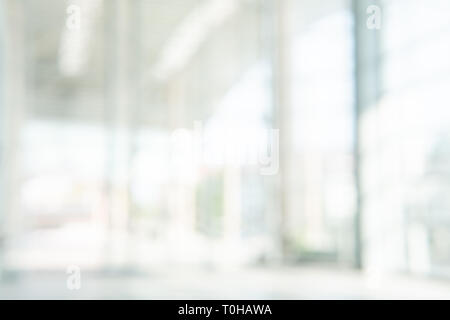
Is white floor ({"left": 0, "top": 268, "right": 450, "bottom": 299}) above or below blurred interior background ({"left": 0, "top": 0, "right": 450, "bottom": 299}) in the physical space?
below

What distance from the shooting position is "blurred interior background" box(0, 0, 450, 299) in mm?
7445

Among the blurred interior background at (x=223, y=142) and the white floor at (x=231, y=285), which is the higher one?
the blurred interior background at (x=223, y=142)

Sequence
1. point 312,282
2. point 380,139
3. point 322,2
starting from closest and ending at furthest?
point 312,282
point 380,139
point 322,2

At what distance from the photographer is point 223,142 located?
864 centimetres

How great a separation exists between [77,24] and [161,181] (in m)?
2.90

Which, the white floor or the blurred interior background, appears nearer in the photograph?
the white floor

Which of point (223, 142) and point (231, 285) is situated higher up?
point (223, 142)

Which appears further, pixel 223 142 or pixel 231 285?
pixel 223 142

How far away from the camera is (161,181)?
8.45 meters

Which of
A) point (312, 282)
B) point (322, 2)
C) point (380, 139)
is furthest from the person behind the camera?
point (322, 2)

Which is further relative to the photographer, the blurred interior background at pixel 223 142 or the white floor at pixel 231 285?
the blurred interior background at pixel 223 142

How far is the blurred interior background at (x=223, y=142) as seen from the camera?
24.4 ft

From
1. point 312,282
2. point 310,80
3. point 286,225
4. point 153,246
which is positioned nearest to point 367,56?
point 310,80

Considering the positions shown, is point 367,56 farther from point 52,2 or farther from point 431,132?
point 52,2
